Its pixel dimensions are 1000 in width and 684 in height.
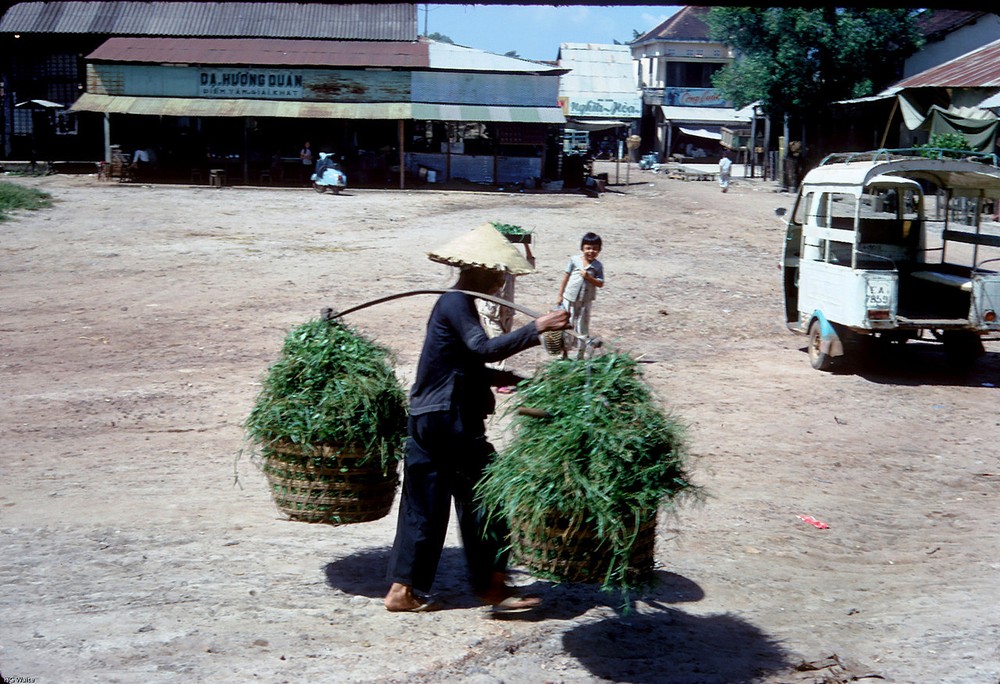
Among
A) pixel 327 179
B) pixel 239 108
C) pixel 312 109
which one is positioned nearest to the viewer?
pixel 327 179

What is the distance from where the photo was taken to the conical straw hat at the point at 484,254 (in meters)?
4.57

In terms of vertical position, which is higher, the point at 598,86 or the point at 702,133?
the point at 598,86

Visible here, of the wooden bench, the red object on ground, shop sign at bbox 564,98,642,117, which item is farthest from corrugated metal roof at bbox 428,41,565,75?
the red object on ground

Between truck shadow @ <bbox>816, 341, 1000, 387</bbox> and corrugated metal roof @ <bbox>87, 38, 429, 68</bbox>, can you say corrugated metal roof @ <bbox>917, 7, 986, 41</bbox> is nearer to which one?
corrugated metal roof @ <bbox>87, 38, 429, 68</bbox>

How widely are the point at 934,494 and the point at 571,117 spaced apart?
50.7 m

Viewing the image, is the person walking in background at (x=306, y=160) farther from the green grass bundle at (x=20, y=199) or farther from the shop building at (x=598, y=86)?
the shop building at (x=598, y=86)

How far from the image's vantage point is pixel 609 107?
58250 mm

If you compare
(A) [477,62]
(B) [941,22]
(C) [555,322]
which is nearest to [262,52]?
(A) [477,62]

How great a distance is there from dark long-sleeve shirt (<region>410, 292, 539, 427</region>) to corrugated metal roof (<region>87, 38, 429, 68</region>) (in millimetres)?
31105

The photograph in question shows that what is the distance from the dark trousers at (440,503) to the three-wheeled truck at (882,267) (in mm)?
6572

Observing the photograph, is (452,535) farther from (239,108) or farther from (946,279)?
(239,108)

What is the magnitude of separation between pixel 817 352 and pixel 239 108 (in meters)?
27.0

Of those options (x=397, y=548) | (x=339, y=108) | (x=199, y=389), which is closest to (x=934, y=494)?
(x=397, y=548)

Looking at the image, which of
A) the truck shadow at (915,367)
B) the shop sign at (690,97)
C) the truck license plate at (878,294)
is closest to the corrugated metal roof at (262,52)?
the truck shadow at (915,367)
